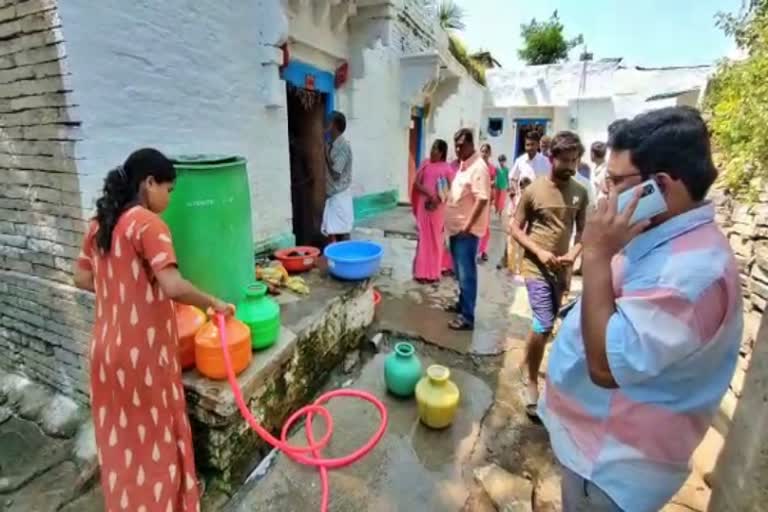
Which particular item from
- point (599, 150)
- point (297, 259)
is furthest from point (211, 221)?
point (599, 150)

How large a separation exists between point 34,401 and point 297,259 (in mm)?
2230

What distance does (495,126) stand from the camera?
15.3m

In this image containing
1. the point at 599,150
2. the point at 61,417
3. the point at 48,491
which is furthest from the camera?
the point at 599,150

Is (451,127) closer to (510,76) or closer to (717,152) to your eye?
(510,76)

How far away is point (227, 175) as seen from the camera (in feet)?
7.65

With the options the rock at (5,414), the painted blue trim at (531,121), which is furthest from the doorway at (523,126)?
the rock at (5,414)

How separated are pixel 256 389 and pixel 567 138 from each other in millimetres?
2309

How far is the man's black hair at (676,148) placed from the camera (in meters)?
0.91

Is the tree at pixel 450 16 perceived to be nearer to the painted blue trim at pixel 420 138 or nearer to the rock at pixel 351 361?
the painted blue trim at pixel 420 138

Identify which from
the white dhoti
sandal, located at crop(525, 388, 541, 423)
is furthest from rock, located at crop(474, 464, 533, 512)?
the white dhoti

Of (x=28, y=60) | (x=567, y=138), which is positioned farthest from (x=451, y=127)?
(x=28, y=60)

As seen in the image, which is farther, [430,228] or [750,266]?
[430,228]

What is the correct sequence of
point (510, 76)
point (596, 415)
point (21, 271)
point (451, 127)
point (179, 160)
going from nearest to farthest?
point (596, 415) < point (179, 160) < point (21, 271) < point (451, 127) < point (510, 76)

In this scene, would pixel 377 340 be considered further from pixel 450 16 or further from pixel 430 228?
pixel 450 16
